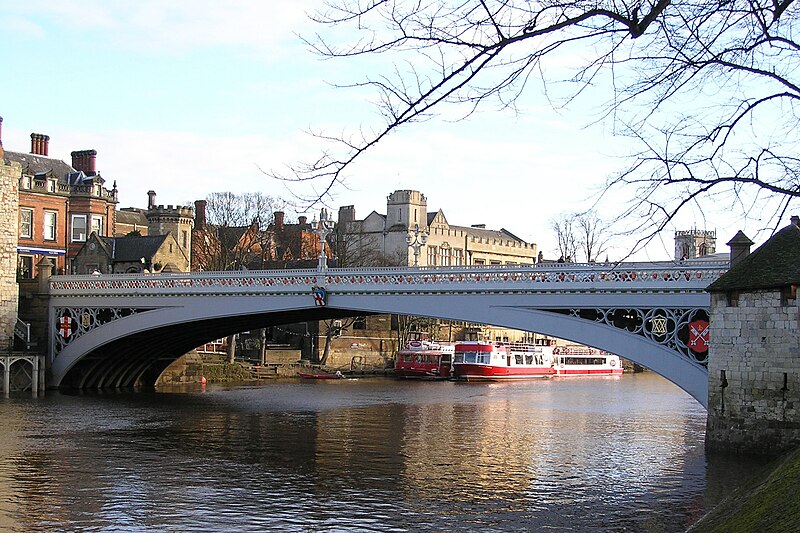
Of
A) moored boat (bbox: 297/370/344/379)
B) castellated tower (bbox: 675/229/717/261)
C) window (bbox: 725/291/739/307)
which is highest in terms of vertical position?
castellated tower (bbox: 675/229/717/261)

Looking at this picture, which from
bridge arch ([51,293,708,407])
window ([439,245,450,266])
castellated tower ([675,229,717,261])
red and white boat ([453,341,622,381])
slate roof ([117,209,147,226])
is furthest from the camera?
window ([439,245,450,266])

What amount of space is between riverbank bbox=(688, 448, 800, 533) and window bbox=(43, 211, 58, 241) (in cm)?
4292

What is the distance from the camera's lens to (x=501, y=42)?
7.25 metres

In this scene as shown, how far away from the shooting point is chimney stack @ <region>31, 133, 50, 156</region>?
56391 millimetres

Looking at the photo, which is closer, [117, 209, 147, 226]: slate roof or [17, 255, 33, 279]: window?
[17, 255, 33, 279]: window

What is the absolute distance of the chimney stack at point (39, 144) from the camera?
56391 mm

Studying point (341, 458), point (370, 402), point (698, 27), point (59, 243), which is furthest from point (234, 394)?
point (698, 27)

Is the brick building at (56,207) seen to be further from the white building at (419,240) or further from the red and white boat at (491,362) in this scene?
the white building at (419,240)

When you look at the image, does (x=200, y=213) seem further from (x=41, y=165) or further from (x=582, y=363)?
(x=582, y=363)

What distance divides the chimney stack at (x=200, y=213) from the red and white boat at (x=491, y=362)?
68.4 feet

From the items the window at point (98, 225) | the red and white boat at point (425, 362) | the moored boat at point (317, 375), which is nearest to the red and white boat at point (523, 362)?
the red and white boat at point (425, 362)

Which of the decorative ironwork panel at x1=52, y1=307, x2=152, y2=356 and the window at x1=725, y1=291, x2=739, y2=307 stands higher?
the window at x1=725, y1=291, x2=739, y2=307

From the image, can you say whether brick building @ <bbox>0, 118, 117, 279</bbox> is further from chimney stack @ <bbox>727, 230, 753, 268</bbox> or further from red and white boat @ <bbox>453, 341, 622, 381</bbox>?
chimney stack @ <bbox>727, 230, 753, 268</bbox>

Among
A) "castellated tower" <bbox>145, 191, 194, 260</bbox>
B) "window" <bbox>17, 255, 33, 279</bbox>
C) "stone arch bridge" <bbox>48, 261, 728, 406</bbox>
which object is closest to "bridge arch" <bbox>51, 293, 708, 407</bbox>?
"stone arch bridge" <bbox>48, 261, 728, 406</bbox>
